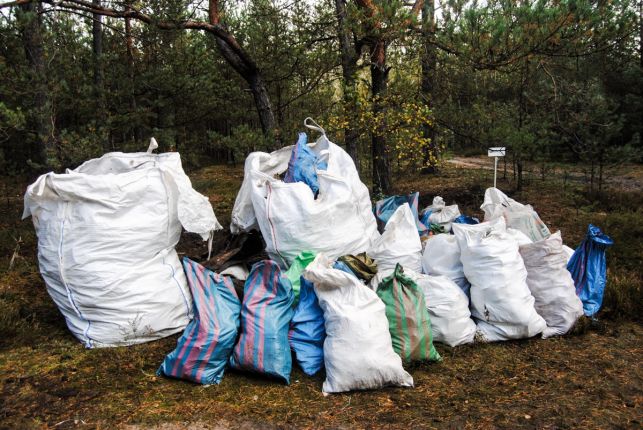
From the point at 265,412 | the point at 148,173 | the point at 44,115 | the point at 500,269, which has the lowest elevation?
the point at 265,412

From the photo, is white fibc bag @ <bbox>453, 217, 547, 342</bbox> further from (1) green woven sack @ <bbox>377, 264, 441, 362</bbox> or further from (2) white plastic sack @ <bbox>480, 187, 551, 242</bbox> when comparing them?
(2) white plastic sack @ <bbox>480, 187, 551, 242</bbox>

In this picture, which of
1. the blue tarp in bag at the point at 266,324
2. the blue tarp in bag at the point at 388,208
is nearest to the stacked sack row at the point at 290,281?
the blue tarp in bag at the point at 266,324

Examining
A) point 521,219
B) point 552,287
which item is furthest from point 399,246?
point 521,219

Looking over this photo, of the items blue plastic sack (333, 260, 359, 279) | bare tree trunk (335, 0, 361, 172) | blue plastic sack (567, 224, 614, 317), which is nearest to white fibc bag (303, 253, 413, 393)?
blue plastic sack (333, 260, 359, 279)

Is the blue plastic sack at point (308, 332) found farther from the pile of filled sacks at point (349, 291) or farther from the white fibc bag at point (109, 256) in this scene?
the white fibc bag at point (109, 256)

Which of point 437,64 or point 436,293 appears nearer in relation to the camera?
point 436,293

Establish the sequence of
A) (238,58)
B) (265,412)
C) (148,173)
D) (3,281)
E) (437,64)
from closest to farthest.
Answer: (265,412) → (148,173) → (3,281) → (238,58) → (437,64)

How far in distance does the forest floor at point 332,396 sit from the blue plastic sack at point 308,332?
0.26ft

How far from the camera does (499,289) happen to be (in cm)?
294

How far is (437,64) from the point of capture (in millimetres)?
6281

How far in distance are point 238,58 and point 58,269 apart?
3296 mm

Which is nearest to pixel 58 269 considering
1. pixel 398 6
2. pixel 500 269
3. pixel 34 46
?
pixel 500 269

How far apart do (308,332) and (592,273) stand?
2144mm

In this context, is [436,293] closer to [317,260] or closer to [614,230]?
[317,260]
